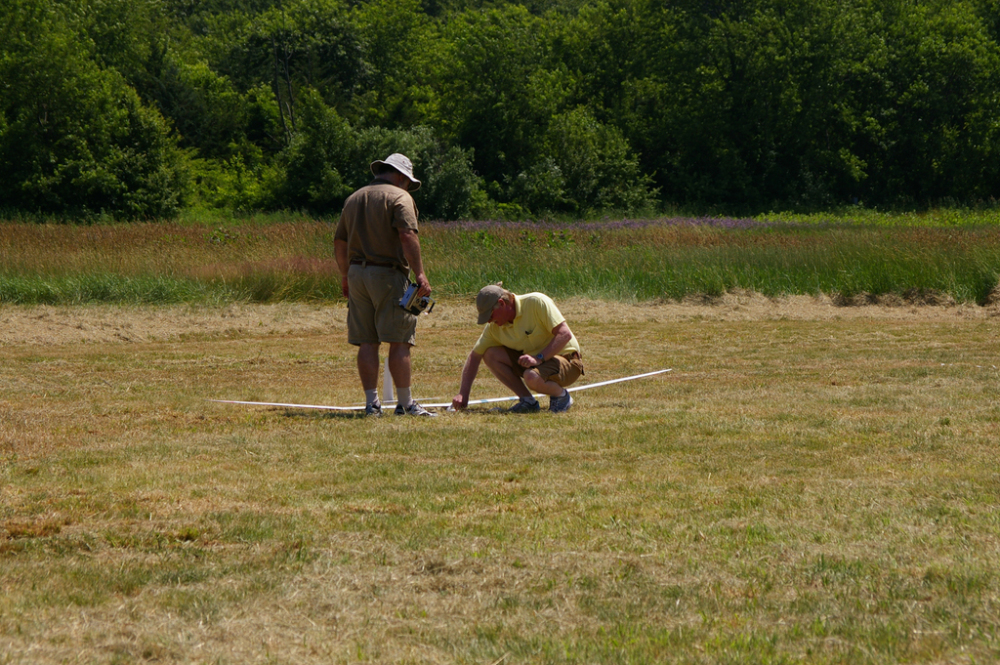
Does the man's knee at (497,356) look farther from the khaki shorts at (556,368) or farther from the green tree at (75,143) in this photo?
the green tree at (75,143)

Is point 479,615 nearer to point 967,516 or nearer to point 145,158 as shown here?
point 967,516

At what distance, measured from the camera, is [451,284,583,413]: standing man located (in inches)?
330

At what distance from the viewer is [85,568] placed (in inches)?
175

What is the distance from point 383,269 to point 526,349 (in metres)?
1.27

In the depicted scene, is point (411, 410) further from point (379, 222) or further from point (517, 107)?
point (517, 107)

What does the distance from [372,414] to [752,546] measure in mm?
4408

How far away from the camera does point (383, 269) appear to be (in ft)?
27.6

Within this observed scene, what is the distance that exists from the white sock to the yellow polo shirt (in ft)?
2.10

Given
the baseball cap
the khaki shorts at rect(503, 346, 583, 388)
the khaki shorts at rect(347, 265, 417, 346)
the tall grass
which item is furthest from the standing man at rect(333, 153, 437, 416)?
the tall grass

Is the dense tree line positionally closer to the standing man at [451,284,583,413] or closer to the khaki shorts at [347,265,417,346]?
the standing man at [451,284,583,413]

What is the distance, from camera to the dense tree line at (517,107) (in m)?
44.5

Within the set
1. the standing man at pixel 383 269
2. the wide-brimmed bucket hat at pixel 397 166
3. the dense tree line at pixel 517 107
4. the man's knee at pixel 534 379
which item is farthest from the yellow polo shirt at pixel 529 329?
the dense tree line at pixel 517 107

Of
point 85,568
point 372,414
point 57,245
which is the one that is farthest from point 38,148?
point 85,568

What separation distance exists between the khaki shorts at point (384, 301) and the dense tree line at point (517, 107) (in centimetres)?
3364
